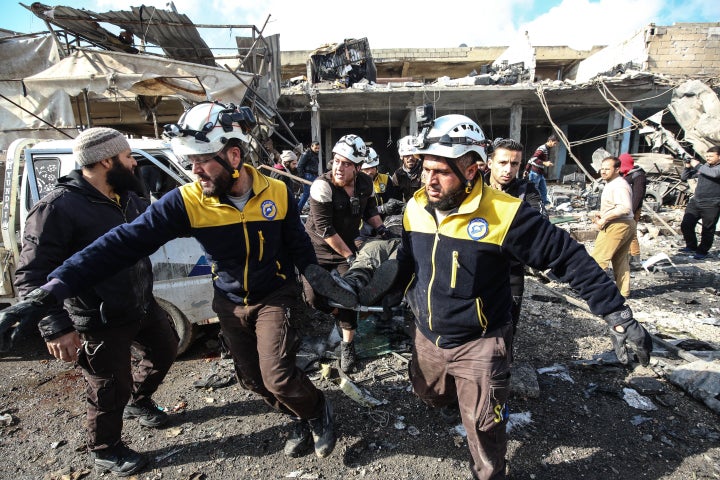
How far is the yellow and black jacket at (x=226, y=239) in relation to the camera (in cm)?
194

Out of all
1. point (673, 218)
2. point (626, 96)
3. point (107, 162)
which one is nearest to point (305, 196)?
point (107, 162)

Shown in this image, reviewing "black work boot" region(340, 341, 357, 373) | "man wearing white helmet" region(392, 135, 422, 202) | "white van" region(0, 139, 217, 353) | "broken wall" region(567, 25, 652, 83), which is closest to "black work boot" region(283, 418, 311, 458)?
"black work boot" region(340, 341, 357, 373)

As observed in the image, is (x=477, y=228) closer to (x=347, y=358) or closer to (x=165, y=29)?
(x=347, y=358)

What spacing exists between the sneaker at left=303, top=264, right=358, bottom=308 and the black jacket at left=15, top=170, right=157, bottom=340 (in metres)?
1.17

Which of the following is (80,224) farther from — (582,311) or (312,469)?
(582,311)

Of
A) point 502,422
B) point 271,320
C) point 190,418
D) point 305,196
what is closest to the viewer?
point 502,422

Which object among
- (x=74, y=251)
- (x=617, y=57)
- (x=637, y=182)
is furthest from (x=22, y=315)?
(x=617, y=57)

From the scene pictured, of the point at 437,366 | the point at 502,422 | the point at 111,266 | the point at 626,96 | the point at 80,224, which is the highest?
the point at 626,96

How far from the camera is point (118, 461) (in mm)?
2367

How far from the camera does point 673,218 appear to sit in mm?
10016

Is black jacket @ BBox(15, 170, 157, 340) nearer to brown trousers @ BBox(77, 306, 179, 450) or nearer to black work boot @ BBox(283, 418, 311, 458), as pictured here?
brown trousers @ BBox(77, 306, 179, 450)

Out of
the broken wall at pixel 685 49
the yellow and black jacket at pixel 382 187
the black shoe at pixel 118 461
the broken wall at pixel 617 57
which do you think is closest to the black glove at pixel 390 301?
the black shoe at pixel 118 461

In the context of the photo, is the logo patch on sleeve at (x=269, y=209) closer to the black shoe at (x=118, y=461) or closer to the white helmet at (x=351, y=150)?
the white helmet at (x=351, y=150)

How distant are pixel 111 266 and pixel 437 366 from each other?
6.13 ft
